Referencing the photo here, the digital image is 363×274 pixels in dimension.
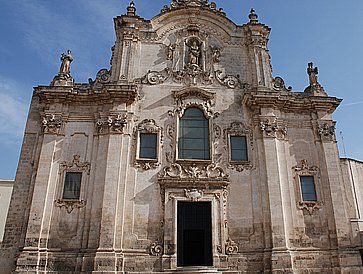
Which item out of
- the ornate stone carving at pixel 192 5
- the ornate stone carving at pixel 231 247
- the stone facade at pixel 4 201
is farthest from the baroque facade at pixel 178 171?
the stone facade at pixel 4 201

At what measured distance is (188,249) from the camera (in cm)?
1559

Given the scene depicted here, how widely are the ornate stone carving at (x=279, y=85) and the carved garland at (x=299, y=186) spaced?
4.05 m

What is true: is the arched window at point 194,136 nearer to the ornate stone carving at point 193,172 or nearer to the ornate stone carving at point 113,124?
the ornate stone carving at point 193,172

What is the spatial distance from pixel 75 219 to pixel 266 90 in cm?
1103

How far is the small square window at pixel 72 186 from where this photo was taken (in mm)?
16203

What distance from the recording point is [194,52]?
64.5ft

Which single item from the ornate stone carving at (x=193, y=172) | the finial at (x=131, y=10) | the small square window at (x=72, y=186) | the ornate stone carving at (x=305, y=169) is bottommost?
the small square window at (x=72, y=186)

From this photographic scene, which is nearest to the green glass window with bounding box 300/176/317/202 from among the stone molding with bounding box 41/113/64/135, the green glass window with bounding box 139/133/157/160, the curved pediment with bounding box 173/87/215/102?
the curved pediment with bounding box 173/87/215/102

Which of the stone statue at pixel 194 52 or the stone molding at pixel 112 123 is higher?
the stone statue at pixel 194 52

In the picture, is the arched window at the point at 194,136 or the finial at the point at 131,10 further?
the finial at the point at 131,10

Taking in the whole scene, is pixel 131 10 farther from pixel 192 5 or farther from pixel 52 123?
pixel 52 123

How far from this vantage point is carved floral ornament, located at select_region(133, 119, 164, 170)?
16.7m

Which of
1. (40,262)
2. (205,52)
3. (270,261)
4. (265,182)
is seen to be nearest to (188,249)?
(270,261)

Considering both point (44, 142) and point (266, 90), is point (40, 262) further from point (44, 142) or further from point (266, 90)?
point (266, 90)
